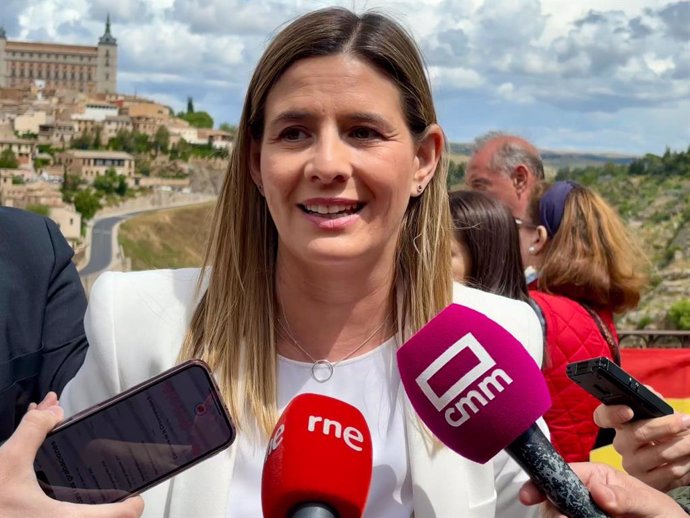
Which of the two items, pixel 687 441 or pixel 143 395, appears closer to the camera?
pixel 143 395

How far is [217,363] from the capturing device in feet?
5.09

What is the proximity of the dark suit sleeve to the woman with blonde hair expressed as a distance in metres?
0.07

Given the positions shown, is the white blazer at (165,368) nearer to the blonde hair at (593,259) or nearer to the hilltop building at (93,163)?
the blonde hair at (593,259)

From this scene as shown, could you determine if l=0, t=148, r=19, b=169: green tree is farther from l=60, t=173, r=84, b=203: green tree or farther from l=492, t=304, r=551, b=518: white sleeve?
l=492, t=304, r=551, b=518: white sleeve

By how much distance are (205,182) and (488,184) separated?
71.6 m

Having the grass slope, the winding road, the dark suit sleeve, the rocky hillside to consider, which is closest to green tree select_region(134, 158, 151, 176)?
the grass slope

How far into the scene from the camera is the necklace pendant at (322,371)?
1.57 metres

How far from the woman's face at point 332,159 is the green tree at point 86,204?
61929 millimetres

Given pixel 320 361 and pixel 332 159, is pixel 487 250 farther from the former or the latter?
pixel 332 159

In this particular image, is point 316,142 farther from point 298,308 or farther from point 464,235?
point 464,235

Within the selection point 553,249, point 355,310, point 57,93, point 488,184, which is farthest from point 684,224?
point 57,93

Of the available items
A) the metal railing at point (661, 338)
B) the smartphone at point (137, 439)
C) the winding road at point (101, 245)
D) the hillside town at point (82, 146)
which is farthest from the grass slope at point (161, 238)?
the smartphone at point (137, 439)

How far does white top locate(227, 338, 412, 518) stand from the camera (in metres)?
1.46

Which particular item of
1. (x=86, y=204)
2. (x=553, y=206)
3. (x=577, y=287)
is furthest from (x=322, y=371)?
(x=86, y=204)
